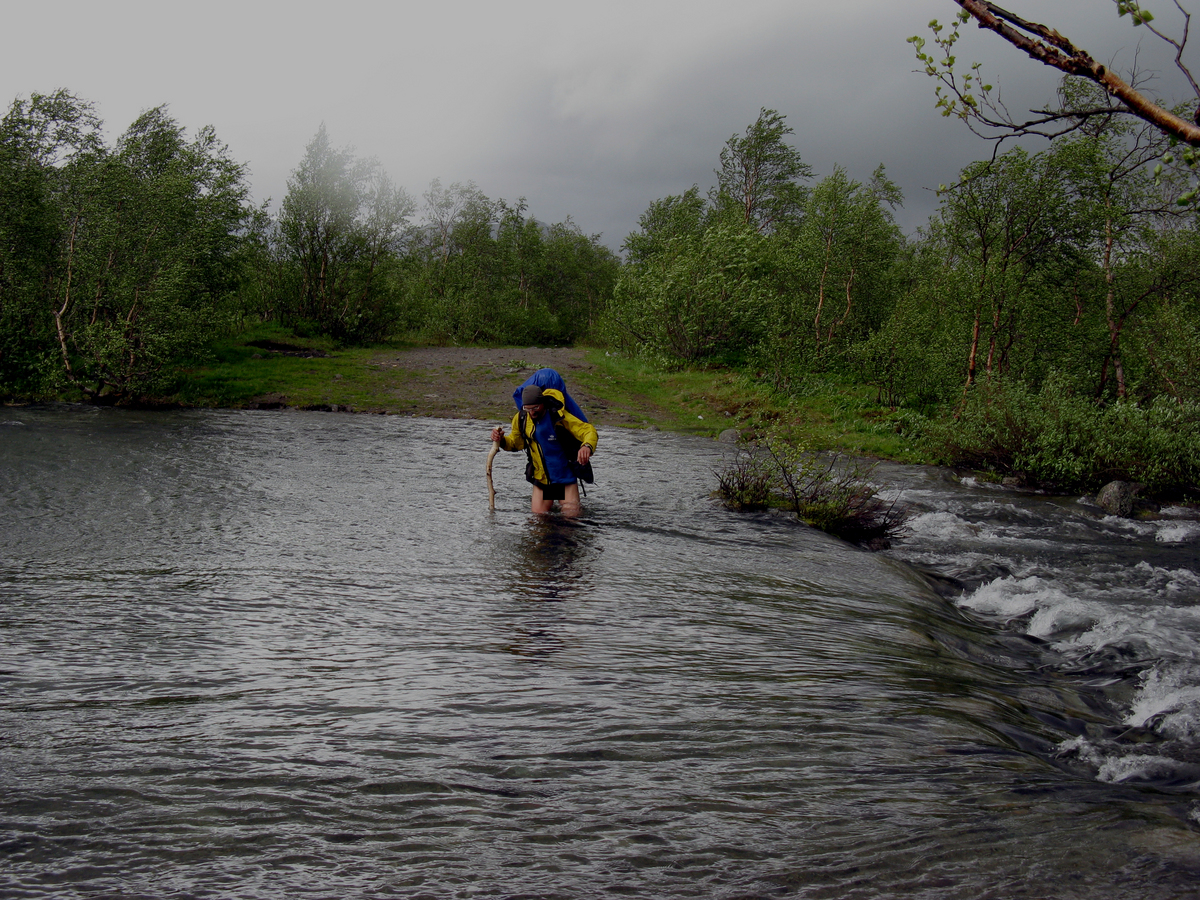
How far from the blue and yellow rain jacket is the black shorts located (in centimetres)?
10

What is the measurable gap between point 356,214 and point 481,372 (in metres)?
17.3

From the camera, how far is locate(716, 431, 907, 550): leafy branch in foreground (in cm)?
1300

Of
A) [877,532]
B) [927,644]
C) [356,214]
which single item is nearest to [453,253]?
[356,214]

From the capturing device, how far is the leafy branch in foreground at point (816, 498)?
13.0 metres

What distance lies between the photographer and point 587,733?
180 inches

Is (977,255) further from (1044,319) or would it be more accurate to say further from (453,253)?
(453,253)

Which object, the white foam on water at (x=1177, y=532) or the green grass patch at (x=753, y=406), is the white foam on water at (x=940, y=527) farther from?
the green grass patch at (x=753, y=406)

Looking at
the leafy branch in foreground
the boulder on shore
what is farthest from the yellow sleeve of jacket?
the boulder on shore

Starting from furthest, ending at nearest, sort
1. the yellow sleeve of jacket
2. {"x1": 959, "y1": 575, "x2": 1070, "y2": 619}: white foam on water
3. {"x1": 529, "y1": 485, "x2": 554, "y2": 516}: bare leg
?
{"x1": 529, "y1": 485, "x2": 554, "y2": 516}: bare leg < the yellow sleeve of jacket < {"x1": 959, "y1": 575, "x2": 1070, "y2": 619}: white foam on water

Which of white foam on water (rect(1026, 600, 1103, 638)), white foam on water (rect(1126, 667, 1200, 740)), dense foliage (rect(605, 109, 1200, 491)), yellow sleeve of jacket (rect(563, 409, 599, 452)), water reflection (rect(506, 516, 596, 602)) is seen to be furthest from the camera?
dense foliage (rect(605, 109, 1200, 491))

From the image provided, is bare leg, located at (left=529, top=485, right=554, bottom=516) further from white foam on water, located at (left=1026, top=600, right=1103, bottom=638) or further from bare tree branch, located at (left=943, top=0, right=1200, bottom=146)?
bare tree branch, located at (left=943, top=0, right=1200, bottom=146)

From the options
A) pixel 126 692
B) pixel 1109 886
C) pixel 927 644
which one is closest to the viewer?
pixel 1109 886

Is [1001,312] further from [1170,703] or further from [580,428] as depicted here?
[1170,703]

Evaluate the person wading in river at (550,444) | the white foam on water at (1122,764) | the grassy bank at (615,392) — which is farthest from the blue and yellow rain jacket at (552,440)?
the grassy bank at (615,392)
